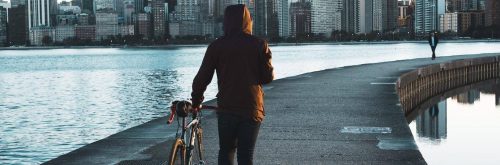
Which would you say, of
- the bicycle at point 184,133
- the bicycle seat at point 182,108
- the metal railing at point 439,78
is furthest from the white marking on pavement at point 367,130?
the metal railing at point 439,78

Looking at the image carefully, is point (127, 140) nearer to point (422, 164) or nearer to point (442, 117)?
point (422, 164)

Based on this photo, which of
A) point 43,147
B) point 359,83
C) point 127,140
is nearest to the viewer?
point 127,140

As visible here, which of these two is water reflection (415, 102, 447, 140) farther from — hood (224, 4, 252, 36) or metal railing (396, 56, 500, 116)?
hood (224, 4, 252, 36)

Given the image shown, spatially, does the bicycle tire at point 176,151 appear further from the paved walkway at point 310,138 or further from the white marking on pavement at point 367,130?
the white marking on pavement at point 367,130

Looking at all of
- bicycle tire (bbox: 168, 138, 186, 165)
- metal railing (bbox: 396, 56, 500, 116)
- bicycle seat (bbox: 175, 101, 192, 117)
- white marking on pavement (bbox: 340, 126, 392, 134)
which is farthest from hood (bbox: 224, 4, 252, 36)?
metal railing (bbox: 396, 56, 500, 116)

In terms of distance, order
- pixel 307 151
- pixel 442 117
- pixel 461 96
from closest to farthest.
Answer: pixel 307 151 < pixel 442 117 < pixel 461 96

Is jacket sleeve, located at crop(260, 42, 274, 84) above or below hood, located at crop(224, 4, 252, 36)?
below

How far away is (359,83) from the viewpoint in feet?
85.9

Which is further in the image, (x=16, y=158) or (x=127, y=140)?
(x=16, y=158)

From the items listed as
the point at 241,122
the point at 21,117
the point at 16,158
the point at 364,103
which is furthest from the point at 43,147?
the point at 241,122

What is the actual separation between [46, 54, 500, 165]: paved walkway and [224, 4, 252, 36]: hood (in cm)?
395

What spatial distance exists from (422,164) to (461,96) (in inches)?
1225

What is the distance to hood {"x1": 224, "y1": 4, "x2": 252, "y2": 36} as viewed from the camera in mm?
6750

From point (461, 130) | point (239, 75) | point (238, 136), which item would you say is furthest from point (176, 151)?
point (461, 130)
